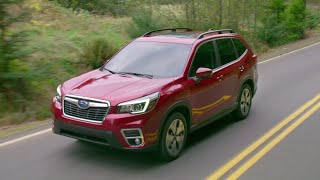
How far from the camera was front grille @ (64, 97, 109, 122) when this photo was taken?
6.57 m

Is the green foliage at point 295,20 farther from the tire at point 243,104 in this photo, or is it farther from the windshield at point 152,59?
the windshield at point 152,59

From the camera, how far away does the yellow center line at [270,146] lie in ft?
22.0

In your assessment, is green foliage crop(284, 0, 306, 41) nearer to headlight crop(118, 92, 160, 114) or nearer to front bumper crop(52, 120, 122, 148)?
headlight crop(118, 92, 160, 114)

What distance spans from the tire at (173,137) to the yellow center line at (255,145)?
734mm

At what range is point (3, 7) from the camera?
32.7ft

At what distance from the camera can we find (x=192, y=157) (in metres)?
7.35

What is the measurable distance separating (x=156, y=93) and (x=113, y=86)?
67 cm

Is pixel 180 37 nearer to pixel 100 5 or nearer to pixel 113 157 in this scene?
pixel 113 157

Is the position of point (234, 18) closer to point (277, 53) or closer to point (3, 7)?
point (277, 53)

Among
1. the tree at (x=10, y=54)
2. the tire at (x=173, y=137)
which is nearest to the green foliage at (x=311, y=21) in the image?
the tree at (x=10, y=54)

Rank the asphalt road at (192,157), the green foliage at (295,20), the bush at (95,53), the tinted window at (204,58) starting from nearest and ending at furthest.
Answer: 1. the asphalt road at (192,157)
2. the tinted window at (204,58)
3. the bush at (95,53)
4. the green foliage at (295,20)

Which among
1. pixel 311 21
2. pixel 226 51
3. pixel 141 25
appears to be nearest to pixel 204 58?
pixel 226 51

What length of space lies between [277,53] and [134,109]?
16643 mm

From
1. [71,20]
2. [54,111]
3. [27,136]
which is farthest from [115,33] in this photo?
[54,111]
